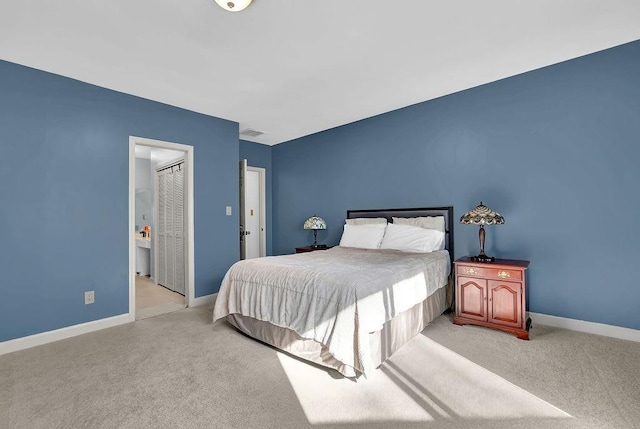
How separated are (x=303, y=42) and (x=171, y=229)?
370cm

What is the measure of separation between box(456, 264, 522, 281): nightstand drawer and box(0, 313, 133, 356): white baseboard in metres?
3.76

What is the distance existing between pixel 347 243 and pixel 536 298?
222 cm

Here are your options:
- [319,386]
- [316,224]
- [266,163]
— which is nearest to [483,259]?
[319,386]

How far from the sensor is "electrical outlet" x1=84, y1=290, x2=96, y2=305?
10.4 ft

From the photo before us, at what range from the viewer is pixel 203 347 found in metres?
2.70

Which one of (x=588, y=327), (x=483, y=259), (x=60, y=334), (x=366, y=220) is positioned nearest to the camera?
(x=588, y=327)

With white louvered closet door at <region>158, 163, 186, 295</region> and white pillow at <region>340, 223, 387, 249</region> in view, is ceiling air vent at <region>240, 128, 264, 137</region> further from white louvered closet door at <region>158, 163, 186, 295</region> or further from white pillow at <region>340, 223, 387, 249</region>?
white pillow at <region>340, 223, 387, 249</region>

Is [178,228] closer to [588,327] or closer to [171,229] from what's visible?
[171,229]

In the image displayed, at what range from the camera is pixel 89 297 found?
318cm

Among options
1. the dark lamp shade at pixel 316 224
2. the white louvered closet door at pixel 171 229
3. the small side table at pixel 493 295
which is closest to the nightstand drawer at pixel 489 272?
the small side table at pixel 493 295

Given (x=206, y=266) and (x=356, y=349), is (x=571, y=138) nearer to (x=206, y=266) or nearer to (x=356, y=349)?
(x=356, y=349)

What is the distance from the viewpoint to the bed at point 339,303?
2062mm

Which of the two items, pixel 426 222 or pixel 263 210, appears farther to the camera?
pixel 263 210

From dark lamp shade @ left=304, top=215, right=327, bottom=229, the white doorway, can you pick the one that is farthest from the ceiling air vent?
dark lamp shade @ left=304, top=215, right=327, bottom=229
